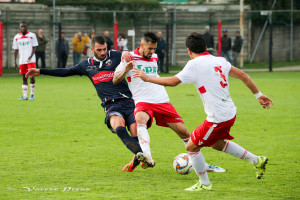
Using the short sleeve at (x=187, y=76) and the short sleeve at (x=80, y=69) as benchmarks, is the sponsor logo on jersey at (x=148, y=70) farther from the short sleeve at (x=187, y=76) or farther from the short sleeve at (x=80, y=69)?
the short sleeve at (x=187, y=76)

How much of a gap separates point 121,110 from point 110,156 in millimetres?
1007

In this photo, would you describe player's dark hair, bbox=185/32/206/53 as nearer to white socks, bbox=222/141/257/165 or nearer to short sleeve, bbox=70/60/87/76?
white socks, bbox=222/141/257/165

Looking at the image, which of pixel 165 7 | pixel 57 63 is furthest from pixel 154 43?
pixel 165 7

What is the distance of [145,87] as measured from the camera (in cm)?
806

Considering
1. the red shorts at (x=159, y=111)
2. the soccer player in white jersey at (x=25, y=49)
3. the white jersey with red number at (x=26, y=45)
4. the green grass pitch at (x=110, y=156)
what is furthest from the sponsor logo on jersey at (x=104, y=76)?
the white jersey with red number at (x=26, y=45)

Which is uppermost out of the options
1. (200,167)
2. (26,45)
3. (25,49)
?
(26,45)

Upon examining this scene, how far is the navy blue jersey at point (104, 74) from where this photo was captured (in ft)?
27.0

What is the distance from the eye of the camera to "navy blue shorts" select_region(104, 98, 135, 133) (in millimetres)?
8055

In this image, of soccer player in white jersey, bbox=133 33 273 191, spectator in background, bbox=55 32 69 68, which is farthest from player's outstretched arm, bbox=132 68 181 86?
spectator in background, bbox=55 32 69 68

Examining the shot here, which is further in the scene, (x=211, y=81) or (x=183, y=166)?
(x=183, y=166)

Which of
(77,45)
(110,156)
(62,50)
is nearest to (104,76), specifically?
(110,156)

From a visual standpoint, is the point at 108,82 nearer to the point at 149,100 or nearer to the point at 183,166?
the point at 149,100

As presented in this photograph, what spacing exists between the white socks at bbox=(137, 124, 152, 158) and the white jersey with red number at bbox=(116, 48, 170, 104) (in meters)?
0.43

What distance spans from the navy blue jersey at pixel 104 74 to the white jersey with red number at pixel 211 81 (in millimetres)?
2004
